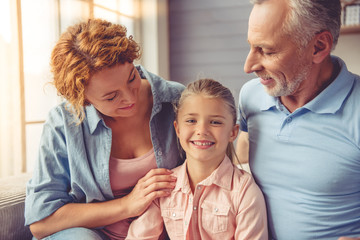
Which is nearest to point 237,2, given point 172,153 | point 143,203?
point 172,153

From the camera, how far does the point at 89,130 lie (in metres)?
1.49

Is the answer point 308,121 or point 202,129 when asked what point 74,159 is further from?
point 308,121

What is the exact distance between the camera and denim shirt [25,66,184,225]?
4.71 feet

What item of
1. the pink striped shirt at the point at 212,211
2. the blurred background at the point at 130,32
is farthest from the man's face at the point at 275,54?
the blurred background at the point at 130,32

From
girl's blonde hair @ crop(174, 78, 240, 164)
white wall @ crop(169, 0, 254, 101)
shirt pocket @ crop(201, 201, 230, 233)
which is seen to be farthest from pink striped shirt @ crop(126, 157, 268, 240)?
white wall @ crop(169, 0, 254, 101)

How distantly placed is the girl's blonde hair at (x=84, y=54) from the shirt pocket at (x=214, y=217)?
626mm

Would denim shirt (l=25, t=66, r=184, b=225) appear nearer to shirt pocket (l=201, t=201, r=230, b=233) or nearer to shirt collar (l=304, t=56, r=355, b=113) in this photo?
shirt pocket (l=201, t=201, r=230, b=233)

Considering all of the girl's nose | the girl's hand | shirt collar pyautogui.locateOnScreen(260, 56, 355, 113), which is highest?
shirt collar pyautogui.locateOnScreen(260, 56, 355, 113)

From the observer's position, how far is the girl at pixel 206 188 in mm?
1352

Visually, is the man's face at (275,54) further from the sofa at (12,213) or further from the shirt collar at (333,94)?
the sofa at (12,213)

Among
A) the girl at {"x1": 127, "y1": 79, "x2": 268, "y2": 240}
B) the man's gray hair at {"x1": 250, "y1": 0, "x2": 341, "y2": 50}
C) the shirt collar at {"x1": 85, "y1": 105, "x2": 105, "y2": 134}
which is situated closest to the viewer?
the man's gray hair at {"x1": 250, "y1": 0, "x2": 341, "y2": 50}

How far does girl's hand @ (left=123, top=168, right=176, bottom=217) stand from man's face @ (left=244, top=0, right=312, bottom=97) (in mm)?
527

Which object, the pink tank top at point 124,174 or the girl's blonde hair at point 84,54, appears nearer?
the girl's blonde hair at point 84,54

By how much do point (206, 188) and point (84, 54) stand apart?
0.69 m
